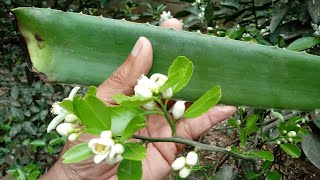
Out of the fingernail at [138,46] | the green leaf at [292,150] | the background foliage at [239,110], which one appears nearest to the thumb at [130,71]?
the fingernail at [138,46]

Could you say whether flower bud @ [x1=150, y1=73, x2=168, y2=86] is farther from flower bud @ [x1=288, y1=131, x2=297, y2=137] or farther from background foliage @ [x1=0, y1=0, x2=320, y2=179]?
flower bud @ [x1=288, y1=131, x2=297, y2=137]

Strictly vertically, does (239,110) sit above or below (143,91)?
below

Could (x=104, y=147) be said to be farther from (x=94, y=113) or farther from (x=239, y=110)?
(x=239, y=110)

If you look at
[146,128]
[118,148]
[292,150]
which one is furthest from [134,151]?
[292,150]

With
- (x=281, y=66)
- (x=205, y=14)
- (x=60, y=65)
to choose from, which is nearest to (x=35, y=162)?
(x=205, y=14)

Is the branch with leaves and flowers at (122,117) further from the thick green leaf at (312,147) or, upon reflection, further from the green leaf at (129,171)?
the thick green leaf at (312,147)

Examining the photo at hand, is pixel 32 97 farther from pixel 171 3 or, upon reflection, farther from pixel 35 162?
pixel 171 3

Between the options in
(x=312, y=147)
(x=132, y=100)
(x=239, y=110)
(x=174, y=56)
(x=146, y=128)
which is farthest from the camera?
(x=239, y=110)

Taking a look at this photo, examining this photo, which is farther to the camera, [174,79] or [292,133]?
[292,133]
